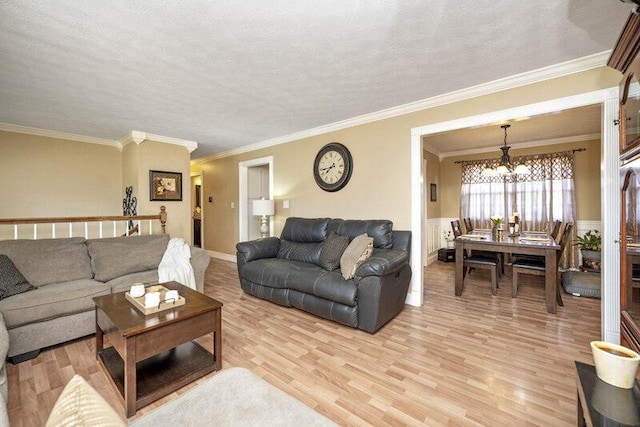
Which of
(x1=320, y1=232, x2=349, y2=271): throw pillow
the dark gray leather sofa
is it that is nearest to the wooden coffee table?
the dark gray leather sofa

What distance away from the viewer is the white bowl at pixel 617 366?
949 mm

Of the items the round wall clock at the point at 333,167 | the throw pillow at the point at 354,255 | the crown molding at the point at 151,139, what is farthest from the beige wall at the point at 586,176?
the crown molding at the point at 151,139

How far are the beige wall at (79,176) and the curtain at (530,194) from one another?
5615mm

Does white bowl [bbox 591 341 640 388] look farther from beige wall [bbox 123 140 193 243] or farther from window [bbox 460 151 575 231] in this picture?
beige wall [bbox 123 140 193 243]

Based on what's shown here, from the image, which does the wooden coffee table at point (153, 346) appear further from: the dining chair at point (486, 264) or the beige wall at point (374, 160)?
the dining chair at point (486, 264)

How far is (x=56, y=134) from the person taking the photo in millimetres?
4277

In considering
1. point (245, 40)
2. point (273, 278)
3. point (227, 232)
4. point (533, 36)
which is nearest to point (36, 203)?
point (227, 232)

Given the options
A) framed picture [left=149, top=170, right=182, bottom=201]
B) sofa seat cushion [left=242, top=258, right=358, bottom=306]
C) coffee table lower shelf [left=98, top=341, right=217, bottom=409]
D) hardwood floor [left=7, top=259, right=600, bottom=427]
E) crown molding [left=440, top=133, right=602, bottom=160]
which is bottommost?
hardwood floor [left=7, top=259, right=600, bottom=427]

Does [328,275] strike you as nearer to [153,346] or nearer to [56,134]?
[153,346]

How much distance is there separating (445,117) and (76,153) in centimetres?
564

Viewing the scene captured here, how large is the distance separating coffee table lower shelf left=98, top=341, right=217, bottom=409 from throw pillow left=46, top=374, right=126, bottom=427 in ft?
4.40

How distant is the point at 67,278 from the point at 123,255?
47 centimetres

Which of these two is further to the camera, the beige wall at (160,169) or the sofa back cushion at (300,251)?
the beige wall at (160,169)

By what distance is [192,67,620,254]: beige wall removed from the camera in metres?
2.53
